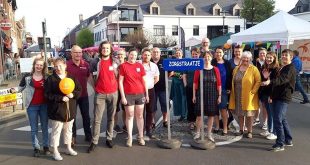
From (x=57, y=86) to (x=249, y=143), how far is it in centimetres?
374

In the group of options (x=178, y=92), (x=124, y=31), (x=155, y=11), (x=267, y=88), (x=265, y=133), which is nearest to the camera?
(x=267, y=88)

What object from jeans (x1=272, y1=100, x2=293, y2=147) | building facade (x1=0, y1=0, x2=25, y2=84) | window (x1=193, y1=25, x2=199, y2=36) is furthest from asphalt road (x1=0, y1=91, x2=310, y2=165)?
window (x1=193, y1=25, x2=199, y2=36)

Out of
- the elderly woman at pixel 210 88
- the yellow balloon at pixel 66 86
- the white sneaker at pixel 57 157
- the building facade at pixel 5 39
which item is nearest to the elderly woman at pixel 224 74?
the elderly woman at pixel 210 88

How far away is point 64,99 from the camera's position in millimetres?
5227

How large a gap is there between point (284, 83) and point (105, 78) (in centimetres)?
315

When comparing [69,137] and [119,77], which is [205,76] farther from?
[69,137]

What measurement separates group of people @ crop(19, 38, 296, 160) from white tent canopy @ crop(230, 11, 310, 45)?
17.9 ft

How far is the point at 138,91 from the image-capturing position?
19.2 feet

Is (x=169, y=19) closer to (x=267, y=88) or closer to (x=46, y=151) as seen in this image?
(x=267, y=88)

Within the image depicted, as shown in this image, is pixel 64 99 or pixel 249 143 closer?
pixel 64 99

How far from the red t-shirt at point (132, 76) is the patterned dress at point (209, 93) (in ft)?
4.04

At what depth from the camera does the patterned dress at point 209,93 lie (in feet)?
19.8

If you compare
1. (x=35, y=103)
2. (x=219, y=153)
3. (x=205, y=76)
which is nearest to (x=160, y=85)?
(x=205, y=76)

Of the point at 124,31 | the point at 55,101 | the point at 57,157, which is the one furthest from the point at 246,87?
the point at 124,31
